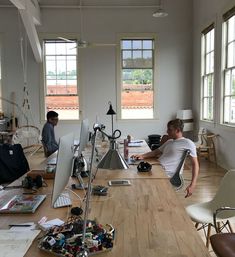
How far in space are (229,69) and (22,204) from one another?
5.01 metres

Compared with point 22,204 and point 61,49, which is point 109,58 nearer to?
point 61,49

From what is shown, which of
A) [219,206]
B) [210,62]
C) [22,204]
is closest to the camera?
[22,204]

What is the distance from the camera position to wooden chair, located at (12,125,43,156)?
7.72 meters

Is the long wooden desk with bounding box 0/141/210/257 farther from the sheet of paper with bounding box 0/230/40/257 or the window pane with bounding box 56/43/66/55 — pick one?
the window pane with bounding box 56/43/66/55

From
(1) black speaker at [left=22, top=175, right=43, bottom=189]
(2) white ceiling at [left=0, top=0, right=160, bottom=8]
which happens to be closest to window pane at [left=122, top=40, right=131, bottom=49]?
(2) white ceiling at [left=0, top=0, right=160, bottom=8]

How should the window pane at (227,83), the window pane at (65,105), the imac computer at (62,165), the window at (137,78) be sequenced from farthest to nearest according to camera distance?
1. the window pane at (65,105)
2. the window at (137,78)
3. the window pane at (227,83)
4. the imac computer at (62,165)

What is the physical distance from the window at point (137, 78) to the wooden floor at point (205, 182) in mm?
2203

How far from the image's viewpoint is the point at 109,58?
8109 millimetres

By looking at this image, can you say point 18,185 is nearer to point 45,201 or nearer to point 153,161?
point 45,201

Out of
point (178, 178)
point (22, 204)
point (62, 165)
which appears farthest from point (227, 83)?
point (62, 165)

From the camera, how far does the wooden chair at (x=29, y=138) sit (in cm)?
772

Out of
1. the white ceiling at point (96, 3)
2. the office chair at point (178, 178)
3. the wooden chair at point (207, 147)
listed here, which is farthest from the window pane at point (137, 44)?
the office chair at point (178, 178)

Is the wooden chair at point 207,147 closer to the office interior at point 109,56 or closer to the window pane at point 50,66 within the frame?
the office interior at point 109,56

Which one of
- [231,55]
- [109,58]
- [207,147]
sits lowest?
[207,147]
